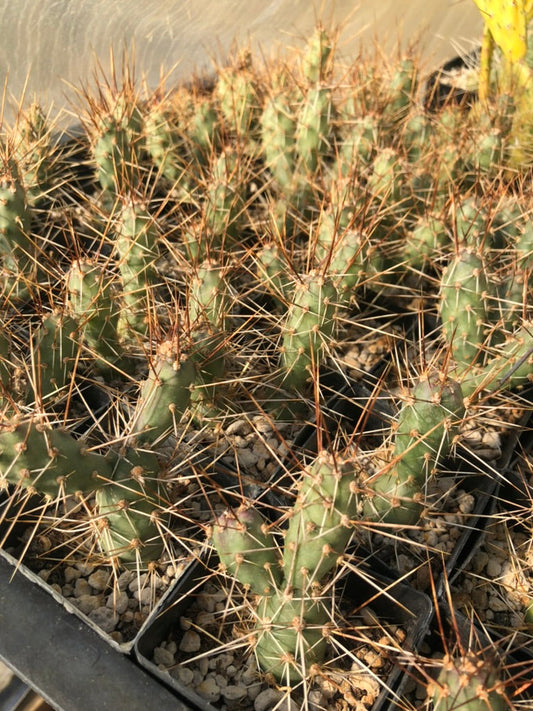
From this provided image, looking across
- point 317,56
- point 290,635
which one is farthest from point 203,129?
point 290,635

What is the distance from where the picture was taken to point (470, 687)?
859 millimetres

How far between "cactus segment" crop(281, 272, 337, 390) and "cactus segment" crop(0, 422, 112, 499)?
446 mm

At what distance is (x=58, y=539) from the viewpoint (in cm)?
130

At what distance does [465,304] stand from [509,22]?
3.31 feet

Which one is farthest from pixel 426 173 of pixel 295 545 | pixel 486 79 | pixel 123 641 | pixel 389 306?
pixel 123 641

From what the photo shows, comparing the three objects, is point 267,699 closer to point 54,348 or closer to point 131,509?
point 131,509

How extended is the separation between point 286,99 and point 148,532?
1.35 meters

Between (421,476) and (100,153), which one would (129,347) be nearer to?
(100,153)

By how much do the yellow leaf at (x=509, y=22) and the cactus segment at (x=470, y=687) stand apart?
5.66 ft

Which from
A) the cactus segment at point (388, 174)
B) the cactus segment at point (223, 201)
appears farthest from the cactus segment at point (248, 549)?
the cactus segment at point (388, 174)

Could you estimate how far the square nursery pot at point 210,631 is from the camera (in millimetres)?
1075

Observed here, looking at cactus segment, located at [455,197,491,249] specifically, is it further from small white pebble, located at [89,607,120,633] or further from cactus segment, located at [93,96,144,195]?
small white pebble, located at [89,607,120,633]

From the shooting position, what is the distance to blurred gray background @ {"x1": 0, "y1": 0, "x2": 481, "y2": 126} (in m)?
2.02

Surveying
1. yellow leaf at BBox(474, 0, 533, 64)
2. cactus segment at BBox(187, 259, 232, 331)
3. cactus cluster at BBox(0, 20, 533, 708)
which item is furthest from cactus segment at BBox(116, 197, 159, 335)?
yellow leaf at BBox(474, 0, 533, 64)
